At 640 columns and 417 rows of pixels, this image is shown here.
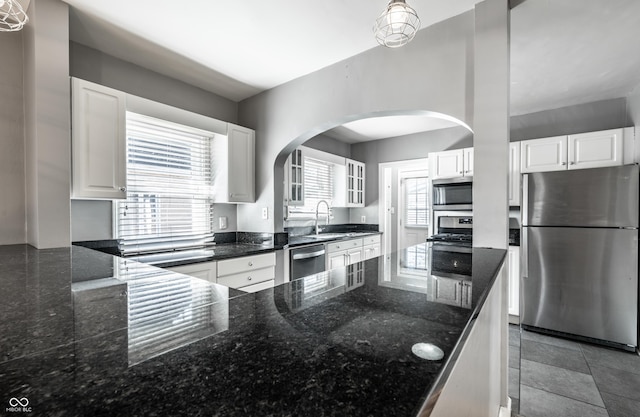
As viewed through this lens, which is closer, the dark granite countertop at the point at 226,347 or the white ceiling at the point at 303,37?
the dark granite countertop at the point at 226,347

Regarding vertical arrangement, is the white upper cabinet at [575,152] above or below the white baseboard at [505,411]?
above

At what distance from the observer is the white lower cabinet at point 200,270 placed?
2107 millimetres

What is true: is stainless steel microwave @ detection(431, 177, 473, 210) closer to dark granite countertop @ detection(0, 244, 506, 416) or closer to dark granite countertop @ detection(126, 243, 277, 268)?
dark granite countertop @ detection(126, 243, 277, 268)

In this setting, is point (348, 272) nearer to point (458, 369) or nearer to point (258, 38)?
point (458, 369)

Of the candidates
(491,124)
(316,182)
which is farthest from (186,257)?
(316,182)

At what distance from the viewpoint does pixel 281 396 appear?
322mm

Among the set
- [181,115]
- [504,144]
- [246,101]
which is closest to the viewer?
[504,144]

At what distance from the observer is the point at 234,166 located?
9.73 feet

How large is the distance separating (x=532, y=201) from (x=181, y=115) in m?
3.60

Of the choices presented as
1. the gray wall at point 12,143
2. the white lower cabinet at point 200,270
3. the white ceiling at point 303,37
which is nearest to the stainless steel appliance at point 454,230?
the white ceiling at point 303,37

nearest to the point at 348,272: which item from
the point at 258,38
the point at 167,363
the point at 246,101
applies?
the point at 167,363

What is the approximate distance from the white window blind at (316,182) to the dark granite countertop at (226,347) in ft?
11.3

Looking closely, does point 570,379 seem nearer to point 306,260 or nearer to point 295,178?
point 306,260

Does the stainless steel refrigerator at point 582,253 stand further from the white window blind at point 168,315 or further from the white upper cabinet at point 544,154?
the white window blind at point 168,315
